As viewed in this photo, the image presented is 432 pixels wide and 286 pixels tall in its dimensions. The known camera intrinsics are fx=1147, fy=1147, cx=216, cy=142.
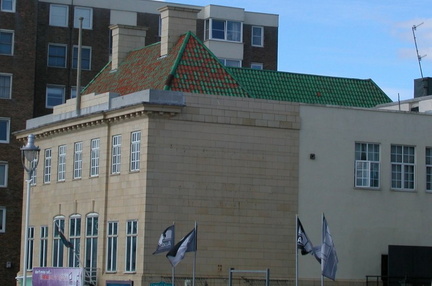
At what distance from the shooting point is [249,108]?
4641 centimetres

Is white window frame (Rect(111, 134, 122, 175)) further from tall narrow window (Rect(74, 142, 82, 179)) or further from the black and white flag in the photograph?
the black and white flag

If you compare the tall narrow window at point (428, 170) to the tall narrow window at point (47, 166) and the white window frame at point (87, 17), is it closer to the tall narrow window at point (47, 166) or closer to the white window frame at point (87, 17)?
the tall narrow window at point (47, 166)

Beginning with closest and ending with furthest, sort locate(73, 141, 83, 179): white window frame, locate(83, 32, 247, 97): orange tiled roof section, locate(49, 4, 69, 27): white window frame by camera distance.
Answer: locate(83, 32, 247, 97): orange tiled roof section
locate(73, 141, 83, 179): white window frame
locate(49, 4, 69, 27): white window frame

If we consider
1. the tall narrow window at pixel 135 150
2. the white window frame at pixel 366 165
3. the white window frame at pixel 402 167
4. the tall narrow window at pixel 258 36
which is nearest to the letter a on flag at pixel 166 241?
the tall narrow window at pixel 135 150

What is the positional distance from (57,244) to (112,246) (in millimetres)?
5705

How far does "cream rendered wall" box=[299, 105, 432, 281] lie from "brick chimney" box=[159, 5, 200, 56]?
6.94 m

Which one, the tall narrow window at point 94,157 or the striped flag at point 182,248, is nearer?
the striped flag at point 182,248

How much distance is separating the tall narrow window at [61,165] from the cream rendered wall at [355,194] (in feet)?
37.6

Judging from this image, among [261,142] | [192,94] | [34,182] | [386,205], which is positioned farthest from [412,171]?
[34,182]

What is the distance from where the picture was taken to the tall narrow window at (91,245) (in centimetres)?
4838

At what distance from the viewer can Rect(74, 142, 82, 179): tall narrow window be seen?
50656 mm

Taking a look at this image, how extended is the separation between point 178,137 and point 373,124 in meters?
8.90

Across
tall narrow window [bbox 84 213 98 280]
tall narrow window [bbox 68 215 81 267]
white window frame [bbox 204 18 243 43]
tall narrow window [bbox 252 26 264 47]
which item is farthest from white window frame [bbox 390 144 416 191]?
tall narrow window [bbox 252 26 264 47]

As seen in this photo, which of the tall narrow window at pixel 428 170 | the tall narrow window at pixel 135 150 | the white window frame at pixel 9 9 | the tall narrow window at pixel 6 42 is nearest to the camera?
the tall narrow window at pixel 135 150
